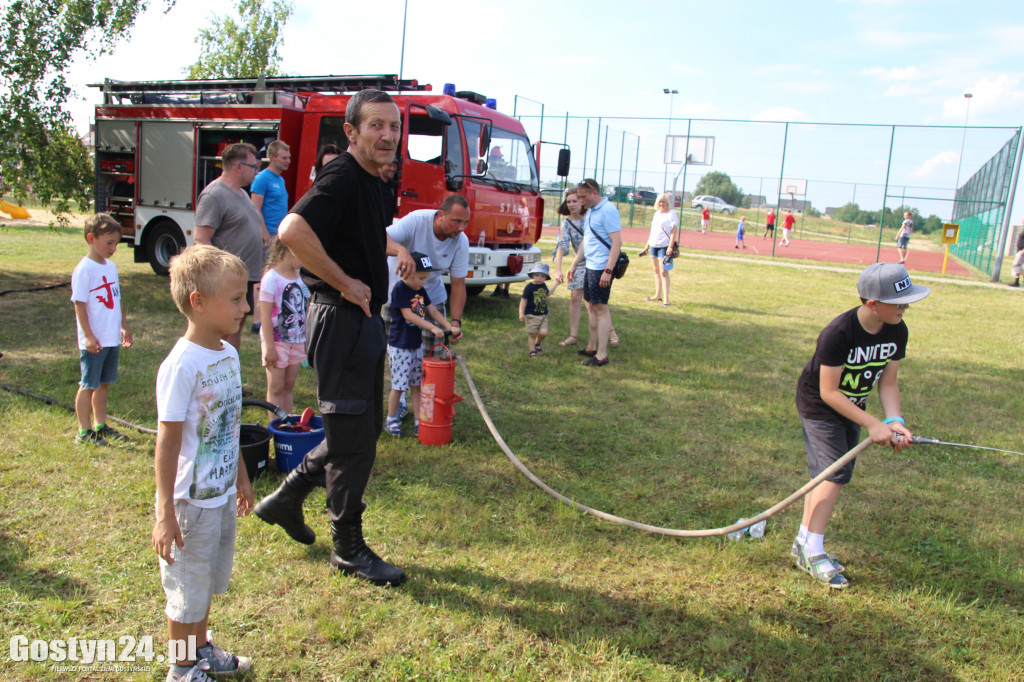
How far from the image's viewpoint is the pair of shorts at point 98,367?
4234mm

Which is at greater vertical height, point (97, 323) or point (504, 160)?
point (504, 160)

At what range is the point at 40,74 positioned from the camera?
997 cm

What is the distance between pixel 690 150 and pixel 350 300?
1001 inches

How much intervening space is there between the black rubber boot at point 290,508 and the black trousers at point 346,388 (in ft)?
0.70

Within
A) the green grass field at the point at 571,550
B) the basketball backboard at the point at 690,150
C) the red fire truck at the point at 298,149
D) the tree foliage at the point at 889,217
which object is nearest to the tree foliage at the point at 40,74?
the red fire truck at the point at 298,149

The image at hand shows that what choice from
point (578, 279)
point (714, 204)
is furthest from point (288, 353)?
point (714, 204)

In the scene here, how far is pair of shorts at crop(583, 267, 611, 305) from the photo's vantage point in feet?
24.3

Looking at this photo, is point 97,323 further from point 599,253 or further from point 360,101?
point 599,253

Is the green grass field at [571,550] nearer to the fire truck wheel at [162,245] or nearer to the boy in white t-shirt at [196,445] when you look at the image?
the boy in white t-shirt at [196,445]

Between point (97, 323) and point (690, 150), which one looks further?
point (690, 150)

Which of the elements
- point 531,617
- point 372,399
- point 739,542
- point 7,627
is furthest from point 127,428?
point 739,542

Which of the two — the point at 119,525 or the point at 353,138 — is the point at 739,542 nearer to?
the point at 353,138

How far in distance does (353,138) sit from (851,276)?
1835cm

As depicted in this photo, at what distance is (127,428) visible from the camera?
4.75 metres
